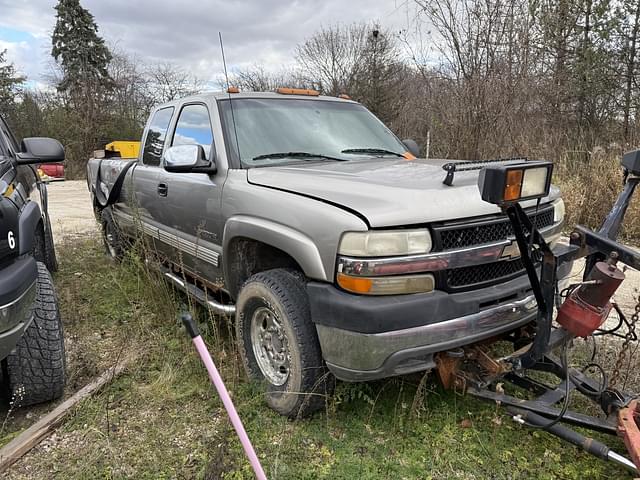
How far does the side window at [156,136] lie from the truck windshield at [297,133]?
1068 mm

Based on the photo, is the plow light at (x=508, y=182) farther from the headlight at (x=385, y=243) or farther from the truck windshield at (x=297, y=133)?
the truck windshield at (x=297, y=133)

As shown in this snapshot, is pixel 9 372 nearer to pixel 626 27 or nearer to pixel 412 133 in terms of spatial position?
pixel 412 133

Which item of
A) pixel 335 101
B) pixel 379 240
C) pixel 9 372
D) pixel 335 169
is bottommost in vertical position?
pixel 9 372

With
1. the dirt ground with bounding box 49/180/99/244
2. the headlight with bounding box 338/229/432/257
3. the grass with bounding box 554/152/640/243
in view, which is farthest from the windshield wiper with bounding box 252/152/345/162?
the dirt ground with bounding box 49/180/99/244

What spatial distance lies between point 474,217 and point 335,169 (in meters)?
0.94

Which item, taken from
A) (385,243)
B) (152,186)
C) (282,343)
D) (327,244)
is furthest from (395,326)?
(152,186)

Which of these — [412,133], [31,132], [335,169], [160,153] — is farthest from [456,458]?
[31,132]

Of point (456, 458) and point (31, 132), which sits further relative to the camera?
point (31, 132)

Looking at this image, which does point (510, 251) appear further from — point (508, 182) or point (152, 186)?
point (152, 186)

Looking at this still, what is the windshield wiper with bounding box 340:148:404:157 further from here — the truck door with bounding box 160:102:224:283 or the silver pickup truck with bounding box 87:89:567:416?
the truck door with bounding box 160:102:224:283

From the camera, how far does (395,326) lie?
211 cm

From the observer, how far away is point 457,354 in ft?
7.58

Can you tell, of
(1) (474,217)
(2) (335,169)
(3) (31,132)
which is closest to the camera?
(1) (474,217)

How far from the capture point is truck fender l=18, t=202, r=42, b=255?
97.6 inches
